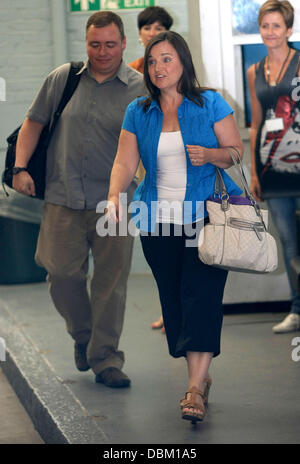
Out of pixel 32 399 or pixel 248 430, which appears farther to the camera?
pixel 32 399

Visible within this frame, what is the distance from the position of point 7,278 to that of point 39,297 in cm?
87

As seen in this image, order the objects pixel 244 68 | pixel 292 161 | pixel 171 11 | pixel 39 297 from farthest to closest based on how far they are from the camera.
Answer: pixel 171 11, pixel 39 297, pixel 244 68, pixel 292 161

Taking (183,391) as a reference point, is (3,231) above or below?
above

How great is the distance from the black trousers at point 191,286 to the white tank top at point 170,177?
7 cm

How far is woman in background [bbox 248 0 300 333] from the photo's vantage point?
20.2 ft

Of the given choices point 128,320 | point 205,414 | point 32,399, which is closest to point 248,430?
point 205,414

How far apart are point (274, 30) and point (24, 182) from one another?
78.1 inches

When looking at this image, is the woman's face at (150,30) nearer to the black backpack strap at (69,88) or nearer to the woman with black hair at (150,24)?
the woman with black hair at (150,24)

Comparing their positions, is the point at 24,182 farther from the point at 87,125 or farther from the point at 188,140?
the point at 188,140

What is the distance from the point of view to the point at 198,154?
4.20 meters

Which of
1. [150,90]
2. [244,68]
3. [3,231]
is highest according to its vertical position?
Answer: [244,68]

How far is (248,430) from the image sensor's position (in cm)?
426

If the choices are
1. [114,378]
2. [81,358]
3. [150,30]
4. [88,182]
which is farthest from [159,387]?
[150,30]

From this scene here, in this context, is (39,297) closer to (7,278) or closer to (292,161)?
(7,278)
